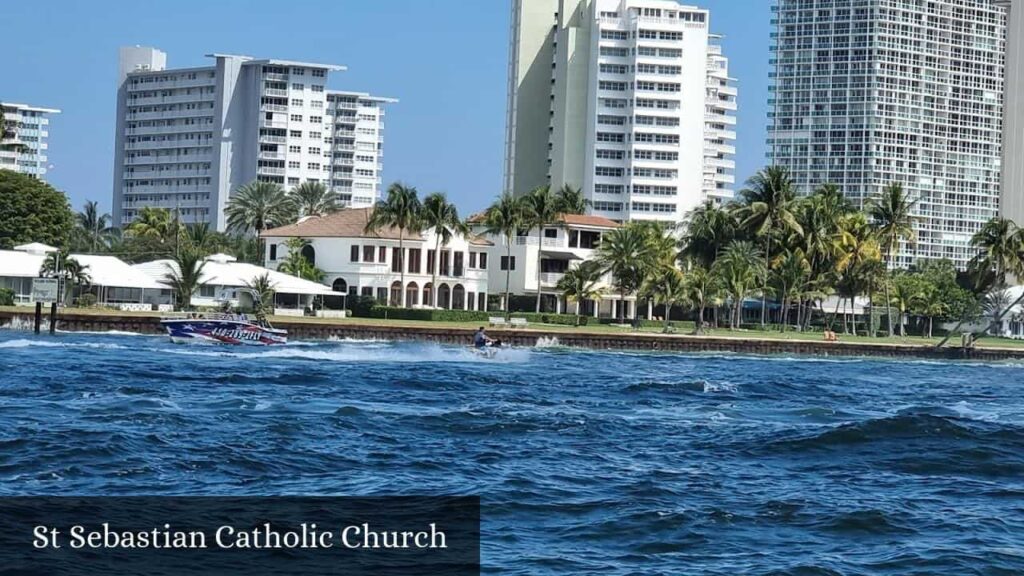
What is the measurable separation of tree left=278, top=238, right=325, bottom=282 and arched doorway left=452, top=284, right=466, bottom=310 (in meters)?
10.6

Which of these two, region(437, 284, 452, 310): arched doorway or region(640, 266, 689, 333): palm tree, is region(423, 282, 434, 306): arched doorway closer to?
region(437, 284, 452, 310): arched doorway

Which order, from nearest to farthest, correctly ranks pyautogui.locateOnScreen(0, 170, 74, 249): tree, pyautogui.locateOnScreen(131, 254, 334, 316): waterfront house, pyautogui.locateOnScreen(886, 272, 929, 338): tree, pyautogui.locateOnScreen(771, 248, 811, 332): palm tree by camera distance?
1. pyautogui.locateOnScreen(131, 254, 334, 316): waterfront house
2. pyautogui.locateOnScreen(771, 248, 811, 332): palm tree
3. pyautogui.locateOnScreen(0, 170, 74, 249): tree
4. pyautogui.locateOnScreen(886, 272, 929, 338): tree

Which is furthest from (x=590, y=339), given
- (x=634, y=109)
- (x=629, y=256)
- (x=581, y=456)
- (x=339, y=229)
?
(x=634, y=109)

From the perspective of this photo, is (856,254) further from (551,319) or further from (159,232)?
(159,232)

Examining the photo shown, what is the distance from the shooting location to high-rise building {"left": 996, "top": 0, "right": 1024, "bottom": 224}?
178m

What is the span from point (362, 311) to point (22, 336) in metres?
32.1

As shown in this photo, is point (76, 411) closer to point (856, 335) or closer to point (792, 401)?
point (792, 401)

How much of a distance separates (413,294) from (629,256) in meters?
15.5

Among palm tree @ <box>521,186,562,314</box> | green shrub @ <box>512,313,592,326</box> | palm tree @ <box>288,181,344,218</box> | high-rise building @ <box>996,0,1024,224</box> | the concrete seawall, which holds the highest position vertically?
high-rise building @ <box>996,0,1024,224</box>

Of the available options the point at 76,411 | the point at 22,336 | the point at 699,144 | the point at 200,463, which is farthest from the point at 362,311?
the point at 699,144

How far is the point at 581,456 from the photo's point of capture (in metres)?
32.6

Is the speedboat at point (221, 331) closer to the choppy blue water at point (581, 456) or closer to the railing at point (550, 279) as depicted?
the choppy blue water at point (581, 456)

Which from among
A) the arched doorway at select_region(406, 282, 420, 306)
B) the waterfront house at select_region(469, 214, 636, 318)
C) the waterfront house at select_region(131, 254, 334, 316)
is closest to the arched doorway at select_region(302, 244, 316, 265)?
the arched doorway at select_region(406, 282, 420, 306)

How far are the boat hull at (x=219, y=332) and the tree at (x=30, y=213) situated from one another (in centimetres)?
5251
